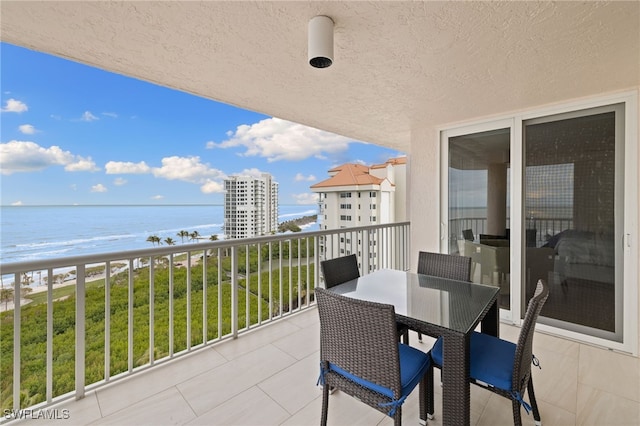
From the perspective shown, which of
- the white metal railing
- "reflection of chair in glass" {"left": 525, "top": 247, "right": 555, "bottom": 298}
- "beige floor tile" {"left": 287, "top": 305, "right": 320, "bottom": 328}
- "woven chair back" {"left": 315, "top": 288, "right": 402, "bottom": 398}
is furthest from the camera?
"beige floor tile" {"left": 287, "top": 305, "right": 320, "bottom": 328}

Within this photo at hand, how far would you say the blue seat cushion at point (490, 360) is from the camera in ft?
4.43

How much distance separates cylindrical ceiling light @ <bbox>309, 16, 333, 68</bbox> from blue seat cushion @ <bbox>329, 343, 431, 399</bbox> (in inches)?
63.8

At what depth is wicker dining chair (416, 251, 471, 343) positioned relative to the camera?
2.28 metres

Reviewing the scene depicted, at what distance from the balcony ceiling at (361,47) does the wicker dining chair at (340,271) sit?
153 centimetres

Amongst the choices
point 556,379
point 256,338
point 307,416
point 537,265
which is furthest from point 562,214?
point 256,338

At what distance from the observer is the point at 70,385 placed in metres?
1.89

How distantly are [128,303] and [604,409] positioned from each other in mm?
3262

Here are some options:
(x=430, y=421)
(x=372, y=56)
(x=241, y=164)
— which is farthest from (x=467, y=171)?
(x=241, y=164)

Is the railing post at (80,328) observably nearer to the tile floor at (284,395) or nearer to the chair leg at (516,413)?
the tile floor at (284,395)

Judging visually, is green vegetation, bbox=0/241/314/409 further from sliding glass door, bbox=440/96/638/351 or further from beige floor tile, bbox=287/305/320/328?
sliding glass door, bbox=440/96/638/351

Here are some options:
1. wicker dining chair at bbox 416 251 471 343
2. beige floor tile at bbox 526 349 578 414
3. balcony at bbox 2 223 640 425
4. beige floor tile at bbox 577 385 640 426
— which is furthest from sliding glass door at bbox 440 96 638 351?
wicker dining chair at bbox 416 251 471 343

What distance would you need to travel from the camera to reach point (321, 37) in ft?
4.82

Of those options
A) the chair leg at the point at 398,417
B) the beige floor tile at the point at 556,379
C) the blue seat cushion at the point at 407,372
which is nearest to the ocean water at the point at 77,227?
the blue seat cushion at the point at 407,372

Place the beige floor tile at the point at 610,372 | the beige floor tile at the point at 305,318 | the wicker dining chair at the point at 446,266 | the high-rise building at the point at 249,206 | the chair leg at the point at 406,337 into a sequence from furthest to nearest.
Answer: the high-rise building at the point at 249,206, the beige floor tile at the point at 305,318, the wicker dining chair at the point at 446,266, the chair leg at the point at 406,337, the beige floor tile at the point at 610,372
